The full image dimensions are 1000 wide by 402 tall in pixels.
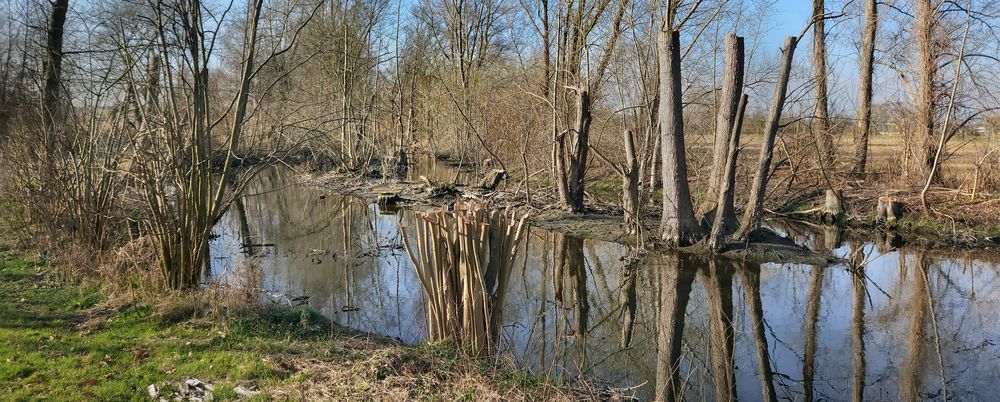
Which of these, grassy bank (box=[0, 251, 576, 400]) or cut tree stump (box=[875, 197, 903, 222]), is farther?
cut tree stump (box=[875, 197, 903, 222])

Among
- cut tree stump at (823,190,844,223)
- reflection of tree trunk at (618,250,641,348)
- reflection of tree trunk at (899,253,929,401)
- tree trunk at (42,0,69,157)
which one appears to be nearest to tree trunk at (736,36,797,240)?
reflection of tree trunk at (618,250,641,348)

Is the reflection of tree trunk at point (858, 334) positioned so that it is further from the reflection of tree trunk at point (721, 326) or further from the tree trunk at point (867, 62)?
the tree trunk at point (867, 62)

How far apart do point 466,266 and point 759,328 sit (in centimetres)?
445

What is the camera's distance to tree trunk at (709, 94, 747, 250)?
468 inches

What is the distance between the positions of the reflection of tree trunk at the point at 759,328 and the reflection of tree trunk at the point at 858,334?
741 mm

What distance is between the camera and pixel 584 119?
15.3 metres

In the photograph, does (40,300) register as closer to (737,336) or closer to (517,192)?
(737,336)

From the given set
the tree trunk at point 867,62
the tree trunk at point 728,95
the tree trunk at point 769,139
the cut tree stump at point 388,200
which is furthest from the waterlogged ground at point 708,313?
the tree trunk at point 867,62

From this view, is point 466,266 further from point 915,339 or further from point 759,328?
point 915,339

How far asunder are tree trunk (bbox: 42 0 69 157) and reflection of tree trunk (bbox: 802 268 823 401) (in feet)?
31.6

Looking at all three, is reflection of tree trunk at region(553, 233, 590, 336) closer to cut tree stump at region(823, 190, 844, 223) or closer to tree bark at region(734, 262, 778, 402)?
tree bark at region(734, 262, 778, 402)

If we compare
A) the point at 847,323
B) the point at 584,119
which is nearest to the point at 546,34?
the point at 584,119

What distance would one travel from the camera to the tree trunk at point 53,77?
9.20m

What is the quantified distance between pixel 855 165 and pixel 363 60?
19.4 metres
